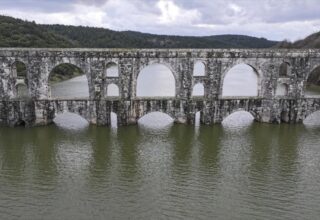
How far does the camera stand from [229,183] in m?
18.4

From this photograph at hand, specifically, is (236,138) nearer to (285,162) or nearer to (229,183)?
(285,162)

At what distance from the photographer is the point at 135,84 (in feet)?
89.5

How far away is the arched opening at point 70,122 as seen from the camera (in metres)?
27.8

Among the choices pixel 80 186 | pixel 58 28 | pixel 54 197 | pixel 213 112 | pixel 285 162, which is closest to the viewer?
pixel 54 197

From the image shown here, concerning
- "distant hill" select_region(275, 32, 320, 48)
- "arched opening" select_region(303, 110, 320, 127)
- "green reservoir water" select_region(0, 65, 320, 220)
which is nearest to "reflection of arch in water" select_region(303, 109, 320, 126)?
"arched opening" select_region(303, 110, 320, 127)

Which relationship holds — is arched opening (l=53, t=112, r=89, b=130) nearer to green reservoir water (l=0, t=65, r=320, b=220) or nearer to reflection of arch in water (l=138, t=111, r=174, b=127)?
green reservoir water (l=0, t=65, r=320, b=220)

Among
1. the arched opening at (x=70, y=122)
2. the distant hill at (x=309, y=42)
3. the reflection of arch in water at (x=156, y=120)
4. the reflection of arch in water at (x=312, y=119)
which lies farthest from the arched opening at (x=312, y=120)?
the distant hill at (x=309, y=42)

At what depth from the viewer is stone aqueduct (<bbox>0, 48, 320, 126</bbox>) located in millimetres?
26531

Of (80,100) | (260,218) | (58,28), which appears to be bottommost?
(260,218)

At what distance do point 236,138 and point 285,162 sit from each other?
15.8 feet

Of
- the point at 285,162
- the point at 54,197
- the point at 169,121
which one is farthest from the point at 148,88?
the point at 54,197

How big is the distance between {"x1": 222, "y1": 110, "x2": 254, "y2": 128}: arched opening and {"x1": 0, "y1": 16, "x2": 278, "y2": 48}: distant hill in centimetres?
3964

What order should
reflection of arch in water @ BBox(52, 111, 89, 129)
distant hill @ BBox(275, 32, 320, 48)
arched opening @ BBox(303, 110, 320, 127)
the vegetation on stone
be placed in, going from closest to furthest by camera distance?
reflection of arch in water @ BBox(52, 111, 89, 129), arched opening @ BBox(303, 110, 320, 127), the vegetation on stone, distant hill @ BBox(275, 32, 320, 48)

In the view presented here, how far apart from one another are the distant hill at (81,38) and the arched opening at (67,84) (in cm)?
630
